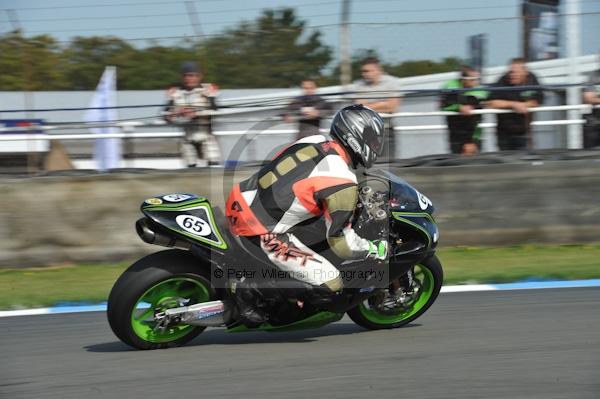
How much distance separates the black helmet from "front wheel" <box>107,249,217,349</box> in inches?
45.5

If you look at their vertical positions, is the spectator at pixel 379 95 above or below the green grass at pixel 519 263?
above

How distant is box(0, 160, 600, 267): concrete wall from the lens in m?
8.35

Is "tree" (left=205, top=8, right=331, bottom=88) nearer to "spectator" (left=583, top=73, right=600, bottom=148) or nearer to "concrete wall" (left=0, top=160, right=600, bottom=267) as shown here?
"concrete wall" (left=0, top=160, right=600, bottom=267)

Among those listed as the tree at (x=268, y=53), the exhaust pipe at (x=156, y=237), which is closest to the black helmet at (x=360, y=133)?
the exhaust pipe at (x=156, y=237)

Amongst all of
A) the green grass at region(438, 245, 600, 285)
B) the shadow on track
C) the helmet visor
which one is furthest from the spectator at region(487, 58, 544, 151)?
the helmet visor

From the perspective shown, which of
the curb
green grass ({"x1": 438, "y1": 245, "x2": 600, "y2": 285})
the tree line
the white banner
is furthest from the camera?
the tree line

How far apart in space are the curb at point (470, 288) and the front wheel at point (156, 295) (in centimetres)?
152

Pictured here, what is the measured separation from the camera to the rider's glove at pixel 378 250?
527 centimetres

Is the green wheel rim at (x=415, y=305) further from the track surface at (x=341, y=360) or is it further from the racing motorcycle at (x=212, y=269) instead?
the racing motorcycle at (x=212, y=269)

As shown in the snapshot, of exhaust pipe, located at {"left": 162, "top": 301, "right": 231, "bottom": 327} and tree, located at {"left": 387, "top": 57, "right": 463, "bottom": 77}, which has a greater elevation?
tree, located at {"left": 387, "top": 57, "right": 463, "bottom": 77}

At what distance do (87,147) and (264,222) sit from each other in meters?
4.52

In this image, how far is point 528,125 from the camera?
907 centimetres

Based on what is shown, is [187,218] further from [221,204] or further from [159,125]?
[159,125]

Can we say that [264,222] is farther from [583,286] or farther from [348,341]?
[583,286]
